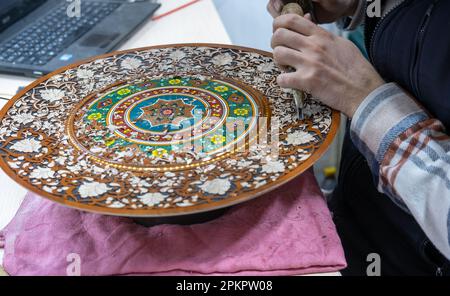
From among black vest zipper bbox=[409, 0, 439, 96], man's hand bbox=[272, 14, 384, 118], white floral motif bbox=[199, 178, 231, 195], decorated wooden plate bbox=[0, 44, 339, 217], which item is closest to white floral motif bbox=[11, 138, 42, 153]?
decorated wooden plate bbox=[0, 44, 339, 217]

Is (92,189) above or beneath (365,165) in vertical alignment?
above

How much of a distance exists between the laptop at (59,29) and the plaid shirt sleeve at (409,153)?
1.99 feet

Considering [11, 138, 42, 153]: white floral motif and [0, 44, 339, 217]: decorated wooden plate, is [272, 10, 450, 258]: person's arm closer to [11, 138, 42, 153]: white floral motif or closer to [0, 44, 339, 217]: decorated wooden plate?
[0, 44, 339, 217]: decorated wooden plate

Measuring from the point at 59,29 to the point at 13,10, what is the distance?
0.11 metres

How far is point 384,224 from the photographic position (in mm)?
833

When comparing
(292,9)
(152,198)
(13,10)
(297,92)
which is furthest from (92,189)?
(13,10)

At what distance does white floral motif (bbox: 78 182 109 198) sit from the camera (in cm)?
54

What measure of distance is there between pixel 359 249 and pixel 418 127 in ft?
1.07

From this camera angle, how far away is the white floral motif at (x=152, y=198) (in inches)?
20.5

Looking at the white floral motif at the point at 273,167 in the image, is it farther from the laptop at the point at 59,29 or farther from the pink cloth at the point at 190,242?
the laptop at the point at 59,29

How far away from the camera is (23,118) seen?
0.70 metres

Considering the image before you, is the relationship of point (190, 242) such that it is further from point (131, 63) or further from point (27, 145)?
point (131, 63)

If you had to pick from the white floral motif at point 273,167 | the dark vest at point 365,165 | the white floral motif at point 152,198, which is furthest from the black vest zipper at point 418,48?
the white floral motif at point 152,198
